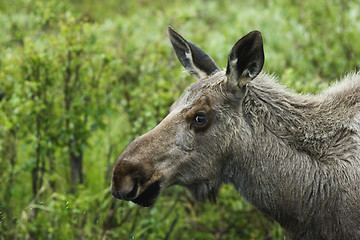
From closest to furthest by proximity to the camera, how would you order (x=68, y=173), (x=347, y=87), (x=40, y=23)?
(x=347, y=87) < (x=40, y=23) < (x=68, y=173)

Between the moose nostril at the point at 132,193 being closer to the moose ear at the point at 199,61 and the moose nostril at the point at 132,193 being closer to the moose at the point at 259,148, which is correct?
the moose at the point at 259,148

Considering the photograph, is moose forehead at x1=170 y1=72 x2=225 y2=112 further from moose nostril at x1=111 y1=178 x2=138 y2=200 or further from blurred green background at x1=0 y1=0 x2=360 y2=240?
blurred green background at x1=0 y1=0 x2=360 y2=240

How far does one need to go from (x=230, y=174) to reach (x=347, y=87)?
4.06 feet

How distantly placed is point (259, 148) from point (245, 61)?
70cm

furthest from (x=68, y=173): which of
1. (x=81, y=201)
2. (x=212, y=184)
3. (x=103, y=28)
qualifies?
(x=212, y=184)

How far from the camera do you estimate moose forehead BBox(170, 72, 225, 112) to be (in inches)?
162

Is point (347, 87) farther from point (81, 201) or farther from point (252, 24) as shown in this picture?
point (252, 24)

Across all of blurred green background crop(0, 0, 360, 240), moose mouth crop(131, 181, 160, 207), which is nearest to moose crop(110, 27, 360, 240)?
moose mouth crop(131, 181, 160, 207)

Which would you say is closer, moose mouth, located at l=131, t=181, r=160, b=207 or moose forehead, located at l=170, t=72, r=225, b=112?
moose mouth, located at l=131, t=181, r=160, b=207

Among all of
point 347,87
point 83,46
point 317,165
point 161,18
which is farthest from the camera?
point 161,18

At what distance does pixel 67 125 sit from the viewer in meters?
6.34

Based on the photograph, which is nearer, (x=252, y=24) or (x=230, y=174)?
(x=230, y=174)

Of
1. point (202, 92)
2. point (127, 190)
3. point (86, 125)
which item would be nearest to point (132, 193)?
point (127, 190)

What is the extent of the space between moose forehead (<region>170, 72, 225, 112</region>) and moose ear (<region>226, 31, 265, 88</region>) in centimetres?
13
